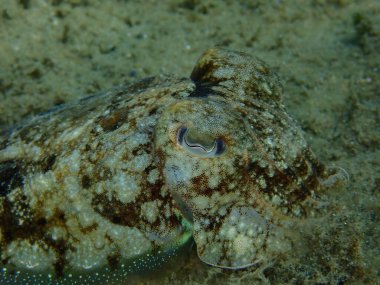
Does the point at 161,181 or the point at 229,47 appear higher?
the point at 161,181

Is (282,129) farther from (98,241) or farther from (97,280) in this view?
A: (97,280)

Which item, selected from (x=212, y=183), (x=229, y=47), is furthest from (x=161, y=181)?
(x=229, y=47)

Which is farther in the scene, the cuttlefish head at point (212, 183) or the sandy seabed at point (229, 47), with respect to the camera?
the sandy seabed at point (229, 47)

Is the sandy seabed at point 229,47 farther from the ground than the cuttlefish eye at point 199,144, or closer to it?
closer to it

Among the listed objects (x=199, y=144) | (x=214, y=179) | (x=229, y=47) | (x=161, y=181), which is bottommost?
(x=229, y=47)

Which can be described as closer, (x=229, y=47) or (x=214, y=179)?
(x=214, y=179)

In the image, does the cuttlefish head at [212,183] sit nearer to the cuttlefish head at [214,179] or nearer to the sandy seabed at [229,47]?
the cuttlefish head at [214,179]

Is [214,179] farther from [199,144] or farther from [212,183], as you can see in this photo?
[199,144]

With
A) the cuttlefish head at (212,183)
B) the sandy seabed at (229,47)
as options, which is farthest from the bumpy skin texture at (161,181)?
the sandy seabed at (229,47)
